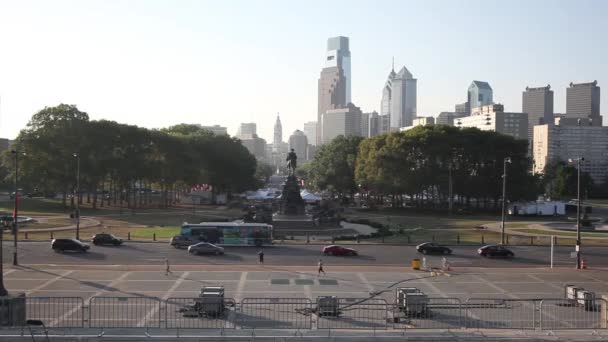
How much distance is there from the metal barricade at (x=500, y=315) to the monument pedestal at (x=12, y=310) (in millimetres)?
18616

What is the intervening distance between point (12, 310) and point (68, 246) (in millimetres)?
30161

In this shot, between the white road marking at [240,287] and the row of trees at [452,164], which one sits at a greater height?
the row of trees at [452,164]

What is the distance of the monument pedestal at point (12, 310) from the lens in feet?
78.2

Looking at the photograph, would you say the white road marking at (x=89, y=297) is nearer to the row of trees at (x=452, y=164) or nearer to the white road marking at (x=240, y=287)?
the white road marking at (x=240, y=287)

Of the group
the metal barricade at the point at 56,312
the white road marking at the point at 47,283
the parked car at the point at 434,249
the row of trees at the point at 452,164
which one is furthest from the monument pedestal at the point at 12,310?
the row of trees at the point at 452,164

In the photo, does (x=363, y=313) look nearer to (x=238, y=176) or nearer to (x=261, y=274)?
(x=261, y=274)

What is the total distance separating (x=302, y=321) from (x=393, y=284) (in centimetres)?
1267

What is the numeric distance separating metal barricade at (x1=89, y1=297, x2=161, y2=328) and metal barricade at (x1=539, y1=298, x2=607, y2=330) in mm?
17525

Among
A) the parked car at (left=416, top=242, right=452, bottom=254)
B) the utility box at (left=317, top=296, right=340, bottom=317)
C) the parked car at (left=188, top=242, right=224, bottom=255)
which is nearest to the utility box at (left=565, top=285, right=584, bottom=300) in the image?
the utility box at (left=317, top=296, right=340, bottom=317)

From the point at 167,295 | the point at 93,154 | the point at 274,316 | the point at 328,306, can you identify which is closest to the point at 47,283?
the point at 167,295

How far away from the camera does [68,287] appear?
36.6 metres

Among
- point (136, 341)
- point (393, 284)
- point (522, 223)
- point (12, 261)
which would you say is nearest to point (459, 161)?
point (522, 223)

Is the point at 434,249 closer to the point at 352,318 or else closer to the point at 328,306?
the point at 352,318

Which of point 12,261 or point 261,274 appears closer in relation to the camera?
point 261,274
